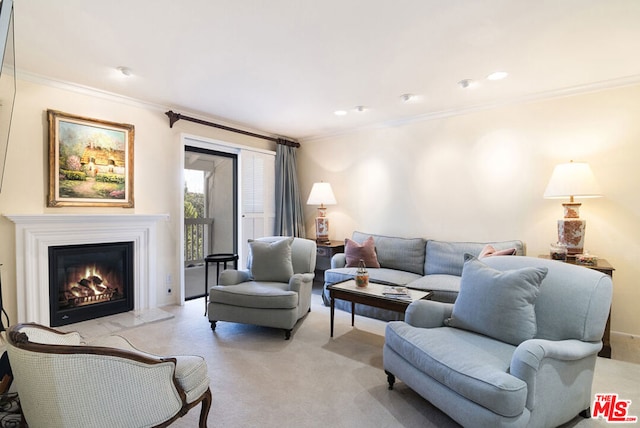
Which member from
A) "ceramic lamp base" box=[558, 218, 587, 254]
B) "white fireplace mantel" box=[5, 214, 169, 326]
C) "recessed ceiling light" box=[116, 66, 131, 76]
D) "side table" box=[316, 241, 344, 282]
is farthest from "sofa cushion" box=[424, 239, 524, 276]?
"recessed ceiling light" box=[116, 66, 131, 76]

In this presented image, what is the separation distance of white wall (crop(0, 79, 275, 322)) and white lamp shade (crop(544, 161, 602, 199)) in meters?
4.02

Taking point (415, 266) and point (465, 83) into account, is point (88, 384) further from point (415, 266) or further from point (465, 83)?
point (465, 83)

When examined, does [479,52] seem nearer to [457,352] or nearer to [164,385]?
[457,352]

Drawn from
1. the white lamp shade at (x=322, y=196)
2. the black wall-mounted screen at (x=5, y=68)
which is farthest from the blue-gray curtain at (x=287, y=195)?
the black wall-mounted screen at (x=5, y=68)

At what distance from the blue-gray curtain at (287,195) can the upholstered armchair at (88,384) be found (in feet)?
12.5

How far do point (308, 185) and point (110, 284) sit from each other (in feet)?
10.5

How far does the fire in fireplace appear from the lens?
319cm

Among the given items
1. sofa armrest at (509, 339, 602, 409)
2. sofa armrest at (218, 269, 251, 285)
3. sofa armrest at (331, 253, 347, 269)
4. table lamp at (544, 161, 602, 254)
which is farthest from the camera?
sofa armrest at (331, 253, 347, 269)

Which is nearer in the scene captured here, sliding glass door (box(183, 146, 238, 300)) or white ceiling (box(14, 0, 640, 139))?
white ceiling (box(14, 0, 640, 139))

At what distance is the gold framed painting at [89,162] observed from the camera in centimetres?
312

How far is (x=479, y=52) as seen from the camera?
8.27ft

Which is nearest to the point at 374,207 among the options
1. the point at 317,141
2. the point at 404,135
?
the point at 404,135

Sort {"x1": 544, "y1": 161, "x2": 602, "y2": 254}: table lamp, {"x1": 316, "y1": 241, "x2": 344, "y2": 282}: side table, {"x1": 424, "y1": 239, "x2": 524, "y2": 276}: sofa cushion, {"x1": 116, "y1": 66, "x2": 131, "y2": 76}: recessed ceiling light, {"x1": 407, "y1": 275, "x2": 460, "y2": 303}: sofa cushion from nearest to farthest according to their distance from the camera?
{"x1": 116, "y1": 66, "x2": 131, "y2": 76}: recessed ceiling light
{"x1": 544, "y1": 161, "x2": 602, "y2": 254}: table lamp
{"x1": 407, "y1": 275, "x2": 460, "y2": 303}: sofa cushion
{"x1": 424, "y1": 239, "x2": 524, "y2": 276}: sofa cushion
{"x1": 316, "y1": 241, "x2": 344, "y2": 282}: side table

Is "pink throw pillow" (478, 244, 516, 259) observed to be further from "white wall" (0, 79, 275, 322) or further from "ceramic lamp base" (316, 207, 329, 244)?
"white wall" (0, 79, 275, 322)
